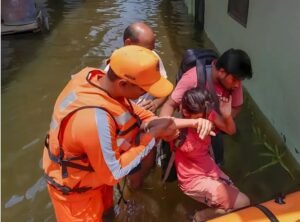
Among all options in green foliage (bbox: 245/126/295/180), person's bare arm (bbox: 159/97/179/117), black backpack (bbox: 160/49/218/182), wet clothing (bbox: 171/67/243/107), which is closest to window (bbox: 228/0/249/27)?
green foliage (bbox: 245/126/295/180)

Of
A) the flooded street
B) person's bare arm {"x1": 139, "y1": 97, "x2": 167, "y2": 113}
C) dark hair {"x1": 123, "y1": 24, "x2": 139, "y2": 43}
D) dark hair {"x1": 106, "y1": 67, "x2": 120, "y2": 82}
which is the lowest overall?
the flooded street

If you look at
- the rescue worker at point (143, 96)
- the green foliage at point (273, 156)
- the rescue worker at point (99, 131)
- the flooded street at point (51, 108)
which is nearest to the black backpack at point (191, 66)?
the rescue worker at point (143, 96)

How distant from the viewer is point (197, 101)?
2.61 meters

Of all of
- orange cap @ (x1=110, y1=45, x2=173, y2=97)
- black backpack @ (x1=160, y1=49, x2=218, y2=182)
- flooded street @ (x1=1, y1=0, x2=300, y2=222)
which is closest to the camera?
orange cap @ (x1=110, y1=45, x2=173, y2=97)

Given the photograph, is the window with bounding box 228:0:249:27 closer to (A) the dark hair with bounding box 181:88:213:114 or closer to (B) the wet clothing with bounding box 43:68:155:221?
(A) the dark hair with bounding box 181:88:213:114

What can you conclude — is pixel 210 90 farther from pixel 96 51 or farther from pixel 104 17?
pixel 104 17

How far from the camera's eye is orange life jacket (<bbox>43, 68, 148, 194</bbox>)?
2.07 meters

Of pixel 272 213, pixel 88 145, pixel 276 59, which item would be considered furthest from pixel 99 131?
pixel 276 59

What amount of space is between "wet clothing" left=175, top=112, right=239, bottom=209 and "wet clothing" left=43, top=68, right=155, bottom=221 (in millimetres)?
583

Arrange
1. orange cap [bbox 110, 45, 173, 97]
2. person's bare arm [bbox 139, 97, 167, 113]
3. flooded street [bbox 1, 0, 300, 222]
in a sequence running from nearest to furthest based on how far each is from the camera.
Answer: orange cap [bbox 110, 45, 173, 97] → person's bare arm [bbox 139, 97, 167, 113] → flooded street [bbox 1, 0, 300, 222]

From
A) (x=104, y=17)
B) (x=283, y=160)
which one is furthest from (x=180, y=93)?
(x=104, y=17)

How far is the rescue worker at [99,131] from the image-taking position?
78.0 inches

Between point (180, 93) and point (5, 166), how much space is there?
232 cm

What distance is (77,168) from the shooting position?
7.17 feet
